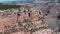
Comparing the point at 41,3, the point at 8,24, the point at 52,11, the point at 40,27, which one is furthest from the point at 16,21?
the point at 52,11

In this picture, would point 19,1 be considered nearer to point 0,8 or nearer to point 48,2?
point 0,8

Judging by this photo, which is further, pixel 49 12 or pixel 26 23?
pixel 49 12

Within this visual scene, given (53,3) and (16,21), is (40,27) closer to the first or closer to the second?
(16,21)

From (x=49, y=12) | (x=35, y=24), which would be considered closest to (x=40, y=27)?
(x=35, y=24)

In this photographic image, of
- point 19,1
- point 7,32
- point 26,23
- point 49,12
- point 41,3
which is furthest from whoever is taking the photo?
point 49,12

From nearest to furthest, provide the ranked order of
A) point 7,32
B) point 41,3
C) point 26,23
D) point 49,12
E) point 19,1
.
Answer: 1. point 7,32
2. point 26,23
3. point 19,1
4. point 41,3
5. point 49,12

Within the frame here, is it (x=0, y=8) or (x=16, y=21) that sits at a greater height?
(x=0, y=8)
